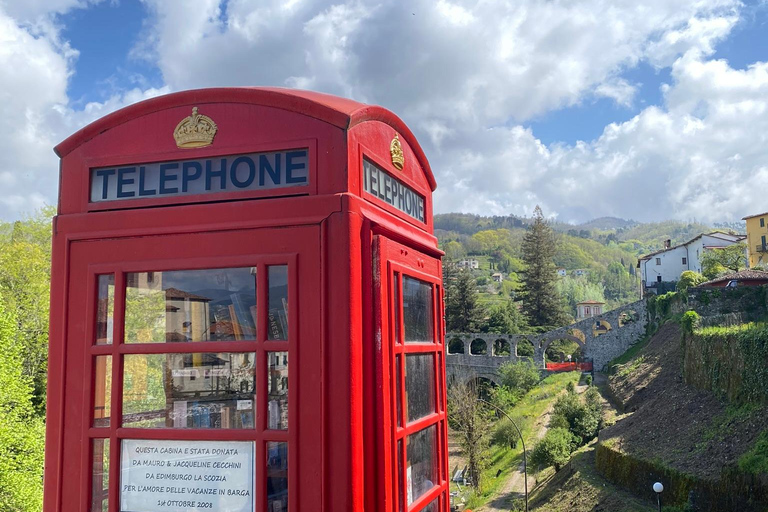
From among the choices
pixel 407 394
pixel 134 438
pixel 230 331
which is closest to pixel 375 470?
pixel 407 394

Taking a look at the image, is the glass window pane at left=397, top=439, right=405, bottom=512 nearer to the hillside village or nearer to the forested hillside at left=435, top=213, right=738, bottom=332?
the hillside village

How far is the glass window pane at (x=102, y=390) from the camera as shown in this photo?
297 cm

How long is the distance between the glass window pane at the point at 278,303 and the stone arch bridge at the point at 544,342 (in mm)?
47262

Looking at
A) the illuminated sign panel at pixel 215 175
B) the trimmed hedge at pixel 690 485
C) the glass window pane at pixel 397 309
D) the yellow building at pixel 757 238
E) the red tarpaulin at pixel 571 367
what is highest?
the yellow building at pixel 757 238

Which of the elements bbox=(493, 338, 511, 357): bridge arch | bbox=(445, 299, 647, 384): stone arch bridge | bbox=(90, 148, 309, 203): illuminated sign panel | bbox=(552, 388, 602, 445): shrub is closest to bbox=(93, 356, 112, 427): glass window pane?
bbox=(90, 148, 309, 203): illuminated sign panel

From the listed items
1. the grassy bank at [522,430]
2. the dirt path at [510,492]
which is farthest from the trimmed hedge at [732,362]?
the grassy bank at [522,430]

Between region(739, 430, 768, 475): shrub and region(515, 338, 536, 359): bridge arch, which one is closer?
region(739, 430, 768, 475): shrub

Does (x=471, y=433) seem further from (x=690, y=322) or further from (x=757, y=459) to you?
(x=757, y=459)

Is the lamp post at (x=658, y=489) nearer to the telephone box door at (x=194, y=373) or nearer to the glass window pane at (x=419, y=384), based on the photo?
the glass window pane at (x=419, y=384)

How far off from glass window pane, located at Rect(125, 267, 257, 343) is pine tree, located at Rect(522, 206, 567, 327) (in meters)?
57.2

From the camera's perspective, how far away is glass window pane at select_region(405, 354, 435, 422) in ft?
10.7

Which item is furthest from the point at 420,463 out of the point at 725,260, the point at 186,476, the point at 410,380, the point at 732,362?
the point at 725,260

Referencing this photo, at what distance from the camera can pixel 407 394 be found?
127 inches

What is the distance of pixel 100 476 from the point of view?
2.95 m
